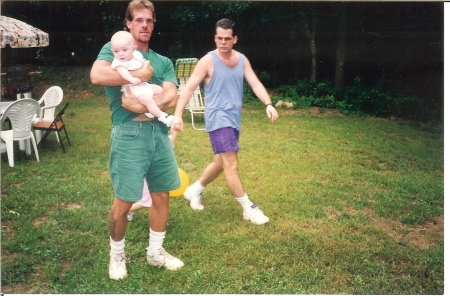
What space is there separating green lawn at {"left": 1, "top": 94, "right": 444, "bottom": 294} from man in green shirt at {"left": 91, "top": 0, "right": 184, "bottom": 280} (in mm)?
477

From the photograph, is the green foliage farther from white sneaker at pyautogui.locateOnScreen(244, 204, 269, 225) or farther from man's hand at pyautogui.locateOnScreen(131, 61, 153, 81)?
man's hand at pyautogui.locateOnScreen(131, 61, 153, 81)

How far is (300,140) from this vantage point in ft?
24.5

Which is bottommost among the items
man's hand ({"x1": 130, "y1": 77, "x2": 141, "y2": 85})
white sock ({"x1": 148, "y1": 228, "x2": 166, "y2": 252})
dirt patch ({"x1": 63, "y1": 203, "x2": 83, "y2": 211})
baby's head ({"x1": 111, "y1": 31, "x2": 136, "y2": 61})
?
dirt patch ({"x1": 63, "y1": 203, "x2": 83, "y2": 211})

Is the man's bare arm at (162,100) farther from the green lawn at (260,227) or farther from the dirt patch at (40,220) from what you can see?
the dirt patch at (40,220)

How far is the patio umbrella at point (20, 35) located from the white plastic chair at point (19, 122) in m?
1.26

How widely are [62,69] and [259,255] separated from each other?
32.6 feet

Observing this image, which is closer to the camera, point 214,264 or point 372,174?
point 214,264

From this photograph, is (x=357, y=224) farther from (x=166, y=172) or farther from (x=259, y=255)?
(x=166, y=172)

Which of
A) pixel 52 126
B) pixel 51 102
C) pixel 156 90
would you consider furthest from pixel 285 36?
pixel 156 90

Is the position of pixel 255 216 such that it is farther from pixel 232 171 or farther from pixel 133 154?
pixel 133 154

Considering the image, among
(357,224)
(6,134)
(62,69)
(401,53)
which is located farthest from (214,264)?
(62,69)

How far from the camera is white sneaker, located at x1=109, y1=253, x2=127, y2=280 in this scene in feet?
10.0

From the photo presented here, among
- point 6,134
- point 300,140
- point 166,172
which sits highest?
point 166,172

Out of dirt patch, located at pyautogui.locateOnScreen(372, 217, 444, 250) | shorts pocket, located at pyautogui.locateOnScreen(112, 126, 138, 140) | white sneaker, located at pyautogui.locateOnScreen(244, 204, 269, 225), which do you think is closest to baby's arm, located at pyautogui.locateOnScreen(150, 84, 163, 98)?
shorts pocket, located at pyautogui.locateOnScreen(112, 126, 138, 140)
